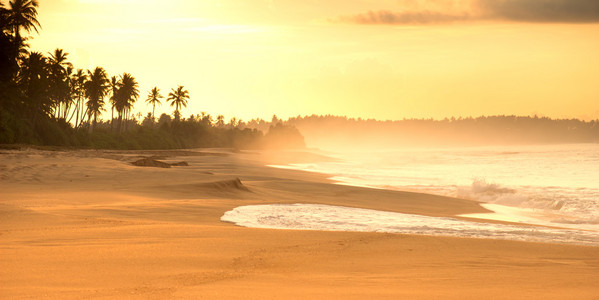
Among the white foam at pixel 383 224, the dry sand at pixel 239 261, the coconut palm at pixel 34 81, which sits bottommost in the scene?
the white foam at pixel 383 224

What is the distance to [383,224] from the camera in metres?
10.8

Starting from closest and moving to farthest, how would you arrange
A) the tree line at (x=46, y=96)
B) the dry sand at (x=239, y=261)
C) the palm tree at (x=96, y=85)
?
1. the dry sand at (x=239, y=261)
2. the tree line at (x=46, y=96)
3. the palm tree at (x=96, y=85)

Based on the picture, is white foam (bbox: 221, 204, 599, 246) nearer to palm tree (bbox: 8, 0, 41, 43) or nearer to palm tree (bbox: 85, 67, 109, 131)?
palm tree (bbox: 8, 0, 41, 43)

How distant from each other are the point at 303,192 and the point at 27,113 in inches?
1779

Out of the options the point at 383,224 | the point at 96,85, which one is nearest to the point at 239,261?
the point at 383,224

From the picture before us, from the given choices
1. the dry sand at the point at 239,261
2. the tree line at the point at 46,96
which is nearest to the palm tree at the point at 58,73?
the tree line at the point at 46,96

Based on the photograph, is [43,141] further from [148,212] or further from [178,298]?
[178,298]

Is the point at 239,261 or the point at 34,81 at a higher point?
the point at 34,81

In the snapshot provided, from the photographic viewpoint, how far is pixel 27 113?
2148 inches

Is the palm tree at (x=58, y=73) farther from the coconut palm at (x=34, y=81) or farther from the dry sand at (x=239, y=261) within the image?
the dry sand at (x=239, y=261)

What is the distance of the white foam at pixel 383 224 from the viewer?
31.9ft

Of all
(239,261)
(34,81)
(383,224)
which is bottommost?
(383,224)

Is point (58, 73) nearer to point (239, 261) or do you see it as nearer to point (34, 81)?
point (34, 81)

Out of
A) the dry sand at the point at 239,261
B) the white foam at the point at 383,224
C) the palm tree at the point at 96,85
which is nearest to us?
the dry sand at the point at 239,261
